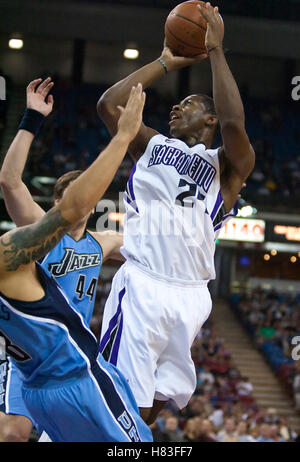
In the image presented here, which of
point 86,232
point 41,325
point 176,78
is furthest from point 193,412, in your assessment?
point 176,78

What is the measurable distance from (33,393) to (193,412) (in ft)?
31.7

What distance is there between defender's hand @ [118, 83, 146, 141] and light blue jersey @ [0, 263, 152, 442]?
71cm

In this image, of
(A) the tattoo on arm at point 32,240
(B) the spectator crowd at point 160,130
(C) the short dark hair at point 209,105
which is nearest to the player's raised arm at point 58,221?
(A) the tattoo on arm at point 32,240

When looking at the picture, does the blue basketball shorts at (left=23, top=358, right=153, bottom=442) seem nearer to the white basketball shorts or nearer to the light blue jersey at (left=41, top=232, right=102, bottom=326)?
the white basketball shorts

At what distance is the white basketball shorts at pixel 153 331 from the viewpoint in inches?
137

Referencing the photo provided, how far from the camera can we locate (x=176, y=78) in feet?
77.9

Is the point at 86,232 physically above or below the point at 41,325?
above

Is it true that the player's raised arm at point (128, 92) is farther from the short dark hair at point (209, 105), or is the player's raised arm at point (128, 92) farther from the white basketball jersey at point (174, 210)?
the short dark hair at point (209, 105)

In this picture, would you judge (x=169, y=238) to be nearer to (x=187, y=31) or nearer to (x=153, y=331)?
(x=153, y=331)

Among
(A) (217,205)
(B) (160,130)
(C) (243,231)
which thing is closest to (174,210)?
(A) (217,205)

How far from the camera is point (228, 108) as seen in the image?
3715mm

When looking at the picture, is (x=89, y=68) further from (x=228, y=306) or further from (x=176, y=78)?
(x=228, y=306)

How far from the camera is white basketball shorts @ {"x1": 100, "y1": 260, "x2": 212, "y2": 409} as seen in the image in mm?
3488

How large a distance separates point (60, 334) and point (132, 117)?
99cm
